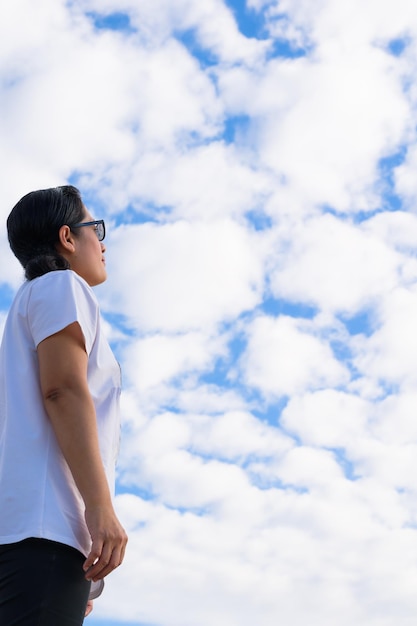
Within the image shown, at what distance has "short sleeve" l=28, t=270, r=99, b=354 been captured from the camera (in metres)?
3.17

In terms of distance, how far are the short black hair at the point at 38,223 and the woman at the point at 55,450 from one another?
90 millimetres

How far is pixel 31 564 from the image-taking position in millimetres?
2826

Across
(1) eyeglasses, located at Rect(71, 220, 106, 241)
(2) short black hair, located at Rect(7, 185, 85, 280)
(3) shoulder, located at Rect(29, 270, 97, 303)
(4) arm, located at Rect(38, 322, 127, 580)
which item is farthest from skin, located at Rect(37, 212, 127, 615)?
(1) eyeglasses, located at Rect(71, 220, 106, 241)

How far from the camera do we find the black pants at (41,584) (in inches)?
Result: 109

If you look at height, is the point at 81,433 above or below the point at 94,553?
above

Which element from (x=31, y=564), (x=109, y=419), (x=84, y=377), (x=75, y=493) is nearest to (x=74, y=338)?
(x=84, y=377)

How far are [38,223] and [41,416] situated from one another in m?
0.96

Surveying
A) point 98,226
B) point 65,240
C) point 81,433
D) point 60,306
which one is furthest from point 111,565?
point 98,226

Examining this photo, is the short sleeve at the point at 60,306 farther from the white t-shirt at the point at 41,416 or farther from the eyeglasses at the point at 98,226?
the eyeglasses at the point at 98,226

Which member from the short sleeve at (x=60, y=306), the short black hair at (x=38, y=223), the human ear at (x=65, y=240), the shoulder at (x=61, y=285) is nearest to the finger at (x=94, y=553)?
the short sleeve at (x=60, y=306)

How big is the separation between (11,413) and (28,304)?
1.47 feet

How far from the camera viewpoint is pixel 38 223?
143 inches

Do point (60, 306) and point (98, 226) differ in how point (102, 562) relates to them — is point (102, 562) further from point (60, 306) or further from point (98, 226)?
point (98, 226)

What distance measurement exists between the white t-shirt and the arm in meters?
0.07
